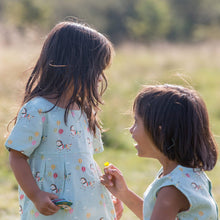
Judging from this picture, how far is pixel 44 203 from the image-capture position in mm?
2033

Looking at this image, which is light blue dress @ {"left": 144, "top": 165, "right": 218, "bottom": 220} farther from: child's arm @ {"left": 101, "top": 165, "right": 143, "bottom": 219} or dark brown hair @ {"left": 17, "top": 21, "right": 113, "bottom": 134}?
dark brown hair @ {"left": 17, "top": 21, "right": 113, "bottom": 134}

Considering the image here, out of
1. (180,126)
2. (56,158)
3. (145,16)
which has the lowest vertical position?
(145,16)

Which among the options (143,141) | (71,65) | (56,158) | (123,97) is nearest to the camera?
(143,141)

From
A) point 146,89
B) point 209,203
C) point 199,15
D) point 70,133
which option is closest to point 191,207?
point 209,203

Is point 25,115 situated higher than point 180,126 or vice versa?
point 180,126

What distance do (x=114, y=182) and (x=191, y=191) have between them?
1.89 ft

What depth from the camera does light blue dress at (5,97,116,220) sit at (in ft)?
6.81

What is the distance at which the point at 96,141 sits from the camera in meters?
2.46

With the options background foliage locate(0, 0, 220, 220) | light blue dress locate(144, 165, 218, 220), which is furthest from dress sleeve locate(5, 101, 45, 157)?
light blue dress locate(144, 165, 218, 220)

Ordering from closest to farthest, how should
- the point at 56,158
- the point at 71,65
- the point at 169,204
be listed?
1. the point at 169,204
2. the point at 56,158
3. the point at 71,65

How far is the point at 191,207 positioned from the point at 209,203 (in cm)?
9

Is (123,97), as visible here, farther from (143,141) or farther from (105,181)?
(143,141)

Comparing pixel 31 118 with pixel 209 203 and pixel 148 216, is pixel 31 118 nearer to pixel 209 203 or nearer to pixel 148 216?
pixel 148 216

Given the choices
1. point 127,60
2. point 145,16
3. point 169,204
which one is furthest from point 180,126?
point 145,16
